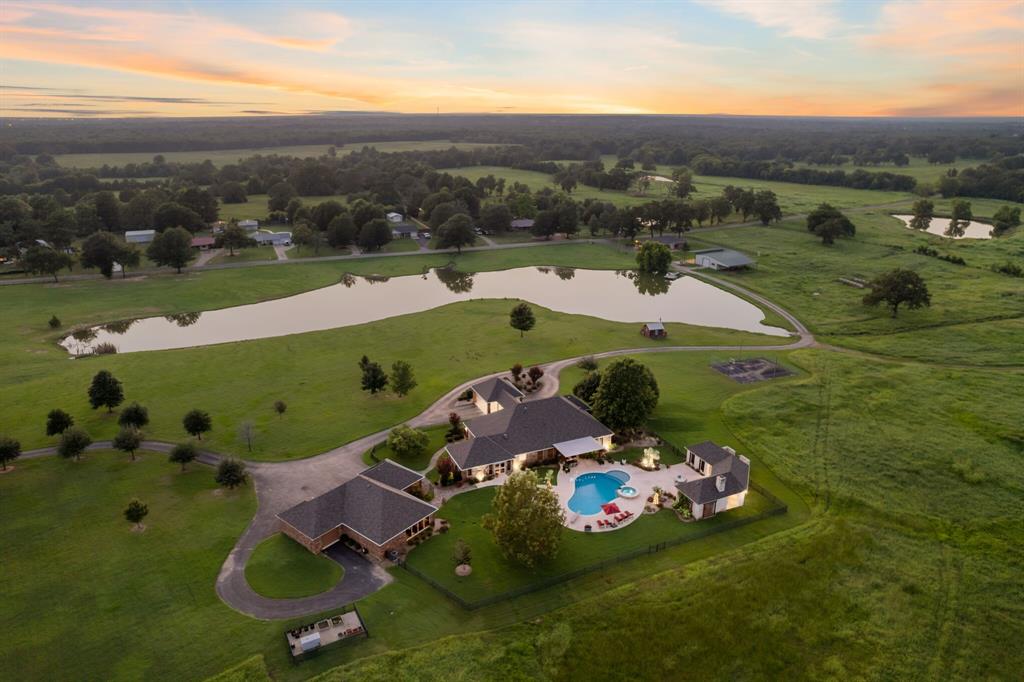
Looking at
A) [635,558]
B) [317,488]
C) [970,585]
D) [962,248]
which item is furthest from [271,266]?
[962,248]

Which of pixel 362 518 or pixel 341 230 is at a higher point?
pixel 341 230

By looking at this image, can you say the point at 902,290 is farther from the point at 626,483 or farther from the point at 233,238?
the point at 233,238

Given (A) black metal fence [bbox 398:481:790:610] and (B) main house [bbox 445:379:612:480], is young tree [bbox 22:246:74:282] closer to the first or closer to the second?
(B) main house [bbox 445:379:612:480]

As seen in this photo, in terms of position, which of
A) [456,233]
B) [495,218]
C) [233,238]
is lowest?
[233,238]

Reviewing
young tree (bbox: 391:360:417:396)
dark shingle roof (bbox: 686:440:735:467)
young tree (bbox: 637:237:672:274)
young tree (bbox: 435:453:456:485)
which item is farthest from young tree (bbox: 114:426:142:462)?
young tree (bbox: 637:237:672:274)

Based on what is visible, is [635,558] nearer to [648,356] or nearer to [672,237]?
[648,356]

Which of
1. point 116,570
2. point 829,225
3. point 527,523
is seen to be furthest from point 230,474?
point 829,225

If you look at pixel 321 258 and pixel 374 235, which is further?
pixel 374 235

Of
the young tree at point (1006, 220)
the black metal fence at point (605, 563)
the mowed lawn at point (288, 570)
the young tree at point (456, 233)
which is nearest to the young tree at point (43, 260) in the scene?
the young tree at point (456, 233)
